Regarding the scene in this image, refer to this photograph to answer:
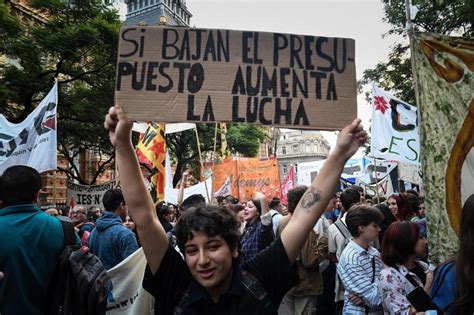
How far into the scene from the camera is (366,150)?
22.4m

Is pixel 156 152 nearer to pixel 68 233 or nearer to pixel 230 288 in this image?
pixel 68 233

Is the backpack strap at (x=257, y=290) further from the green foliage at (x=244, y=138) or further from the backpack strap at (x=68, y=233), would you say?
the green foliage at (x=244, y=138)

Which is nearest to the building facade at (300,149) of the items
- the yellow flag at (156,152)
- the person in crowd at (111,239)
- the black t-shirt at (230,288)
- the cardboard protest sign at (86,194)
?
the cardboard protest sign at (86,194)

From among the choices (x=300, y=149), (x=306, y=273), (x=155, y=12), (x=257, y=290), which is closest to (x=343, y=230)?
(x=306, y=273)

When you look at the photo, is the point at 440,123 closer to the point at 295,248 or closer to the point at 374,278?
the point at 374,278

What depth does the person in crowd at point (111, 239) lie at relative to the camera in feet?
13.9

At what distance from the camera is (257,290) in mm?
2002

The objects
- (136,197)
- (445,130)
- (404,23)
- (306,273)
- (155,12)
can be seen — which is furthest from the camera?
(155,12)

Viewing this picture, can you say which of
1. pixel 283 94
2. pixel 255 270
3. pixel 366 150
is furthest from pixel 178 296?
pixel 366 150

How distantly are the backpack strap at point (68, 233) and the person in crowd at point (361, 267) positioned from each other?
2225 millimetres

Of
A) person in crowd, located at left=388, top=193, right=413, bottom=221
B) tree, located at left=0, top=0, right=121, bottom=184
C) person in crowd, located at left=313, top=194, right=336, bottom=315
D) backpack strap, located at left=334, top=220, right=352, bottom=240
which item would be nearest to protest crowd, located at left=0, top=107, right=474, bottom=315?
backpack strap, located at left=334, top=220, right=352, bottom=240

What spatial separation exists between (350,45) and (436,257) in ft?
4.90

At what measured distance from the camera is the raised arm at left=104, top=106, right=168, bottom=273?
80.4 inches

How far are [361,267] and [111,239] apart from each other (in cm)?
223
